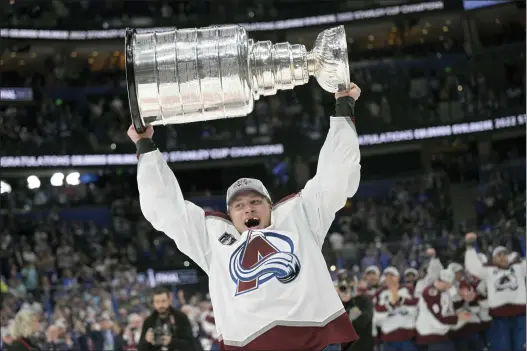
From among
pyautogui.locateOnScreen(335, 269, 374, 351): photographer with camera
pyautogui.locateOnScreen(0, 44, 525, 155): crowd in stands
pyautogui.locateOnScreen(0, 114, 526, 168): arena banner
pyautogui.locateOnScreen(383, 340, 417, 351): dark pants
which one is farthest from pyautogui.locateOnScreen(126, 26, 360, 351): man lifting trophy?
pyautogui.locateOnScreen(0, 44, 525, 155): crowd in stands

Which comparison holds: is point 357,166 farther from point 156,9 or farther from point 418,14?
point 156,9

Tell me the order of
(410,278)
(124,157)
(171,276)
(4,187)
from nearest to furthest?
(410,278) < (171,276) < (124,157) < (4,187)

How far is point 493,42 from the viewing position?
22.4m

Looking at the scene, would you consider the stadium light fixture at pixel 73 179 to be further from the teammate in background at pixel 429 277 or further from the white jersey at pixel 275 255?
the white jersey at pixel 275 255

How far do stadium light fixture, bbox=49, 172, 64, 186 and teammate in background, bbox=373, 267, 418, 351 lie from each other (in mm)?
13065

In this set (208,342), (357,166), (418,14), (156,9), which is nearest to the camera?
(357,166)

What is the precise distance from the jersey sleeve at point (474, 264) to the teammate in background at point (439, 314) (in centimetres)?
31

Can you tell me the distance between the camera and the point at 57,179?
2081 centimetres

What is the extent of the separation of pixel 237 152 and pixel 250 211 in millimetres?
16971

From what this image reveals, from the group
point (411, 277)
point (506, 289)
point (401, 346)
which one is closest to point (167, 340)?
point (401, 346)

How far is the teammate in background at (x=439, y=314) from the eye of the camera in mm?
8875

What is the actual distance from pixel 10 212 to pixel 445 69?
11507 millimetres

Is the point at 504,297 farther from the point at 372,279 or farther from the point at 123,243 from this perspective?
the point at 123,243

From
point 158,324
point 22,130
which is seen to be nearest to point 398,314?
point 158,324
